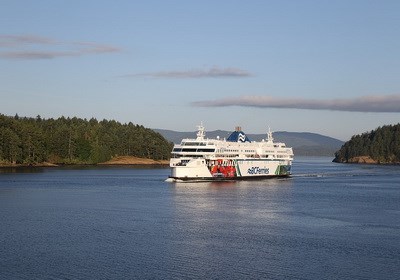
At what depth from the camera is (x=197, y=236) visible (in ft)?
164

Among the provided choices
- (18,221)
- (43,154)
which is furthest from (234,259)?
(43,154)

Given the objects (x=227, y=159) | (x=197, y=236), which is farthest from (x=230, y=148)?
(x=197, y=236)

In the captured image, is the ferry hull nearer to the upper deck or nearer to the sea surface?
the upper deck

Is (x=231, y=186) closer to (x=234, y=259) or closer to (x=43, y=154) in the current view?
(x=234, y=259)

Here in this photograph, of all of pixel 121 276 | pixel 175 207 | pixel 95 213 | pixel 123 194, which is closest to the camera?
pixel 121 276

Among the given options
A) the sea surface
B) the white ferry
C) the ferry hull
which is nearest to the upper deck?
the white ferry

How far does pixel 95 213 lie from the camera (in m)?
64.4

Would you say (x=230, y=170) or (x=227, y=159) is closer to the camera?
(x=227, y=159)

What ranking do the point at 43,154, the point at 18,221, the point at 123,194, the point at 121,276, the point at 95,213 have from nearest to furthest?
the point at 121,276 → the point at 18,221 → the point at 95,213 → the point at 123,194 → the point at 43,154

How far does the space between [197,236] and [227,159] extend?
6053 centimetres

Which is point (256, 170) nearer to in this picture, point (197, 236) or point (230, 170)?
point (230, 170)

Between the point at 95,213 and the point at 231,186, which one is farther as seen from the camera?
the point at 231,186

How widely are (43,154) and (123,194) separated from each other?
103095 mm

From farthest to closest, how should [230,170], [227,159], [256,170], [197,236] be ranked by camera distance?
[256,170] → [230,170] → [227,159] → [197,236]
